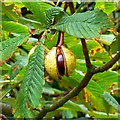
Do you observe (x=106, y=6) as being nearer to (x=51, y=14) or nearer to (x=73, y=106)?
(x=51, y=14)

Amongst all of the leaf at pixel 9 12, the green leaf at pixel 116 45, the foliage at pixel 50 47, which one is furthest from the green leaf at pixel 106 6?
the leaf at pixel 9 12

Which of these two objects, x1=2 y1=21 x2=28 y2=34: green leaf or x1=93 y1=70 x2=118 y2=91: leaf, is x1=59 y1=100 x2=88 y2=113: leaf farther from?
x1=2 y1=21 x2=28 y2=34: green leaf

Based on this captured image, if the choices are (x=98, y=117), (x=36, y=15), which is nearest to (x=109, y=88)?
(x=98, y=117)

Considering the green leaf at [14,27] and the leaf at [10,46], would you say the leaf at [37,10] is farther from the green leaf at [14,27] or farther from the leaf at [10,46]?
the green leaf at [14,27]

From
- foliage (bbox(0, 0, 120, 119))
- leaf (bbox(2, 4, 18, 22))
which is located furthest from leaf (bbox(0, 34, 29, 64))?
leaf (bbox(2, 4, 18, 22))

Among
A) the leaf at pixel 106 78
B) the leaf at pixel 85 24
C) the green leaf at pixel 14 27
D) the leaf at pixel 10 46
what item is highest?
the leaf at pixel 85 24

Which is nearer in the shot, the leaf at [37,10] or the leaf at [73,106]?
the leaf at [37,10]
